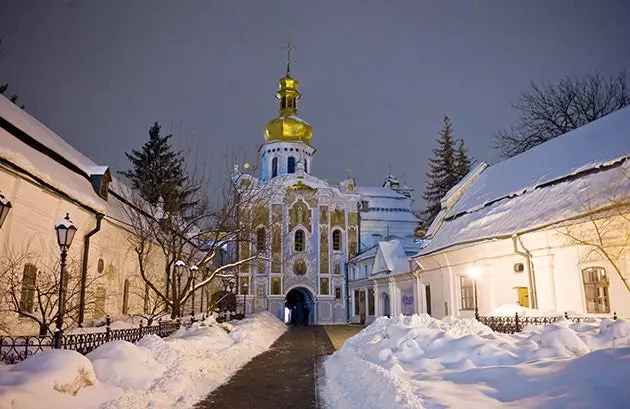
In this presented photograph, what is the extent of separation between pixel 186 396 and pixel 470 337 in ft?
18.5

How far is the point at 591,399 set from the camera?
5.26 meters

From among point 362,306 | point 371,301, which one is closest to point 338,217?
point 362,306

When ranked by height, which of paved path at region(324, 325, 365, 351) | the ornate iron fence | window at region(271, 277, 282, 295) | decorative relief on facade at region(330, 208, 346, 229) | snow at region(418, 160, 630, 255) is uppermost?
decorative relief on facade at region(330, 208, 346, 229)

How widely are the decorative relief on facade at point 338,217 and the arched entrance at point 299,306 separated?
25.9 feet

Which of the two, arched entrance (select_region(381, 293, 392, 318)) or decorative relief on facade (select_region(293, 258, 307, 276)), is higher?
decorative relief on facade (select_region(293, 258, 307, 276))

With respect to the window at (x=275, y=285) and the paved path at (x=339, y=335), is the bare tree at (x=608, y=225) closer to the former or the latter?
the paved path at (x=339, y=335)

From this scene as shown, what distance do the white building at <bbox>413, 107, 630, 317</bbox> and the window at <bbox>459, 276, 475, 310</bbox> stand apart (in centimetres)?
5

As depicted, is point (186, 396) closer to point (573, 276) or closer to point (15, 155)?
point (15, 155)

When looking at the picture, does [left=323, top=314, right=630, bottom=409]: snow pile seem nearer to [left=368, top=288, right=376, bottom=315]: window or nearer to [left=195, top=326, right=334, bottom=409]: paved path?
[left=195, top=326, right=334, bottom=409]: paved path

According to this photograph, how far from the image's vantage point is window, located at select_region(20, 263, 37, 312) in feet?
47.9

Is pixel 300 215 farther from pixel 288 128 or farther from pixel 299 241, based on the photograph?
pixel 288 128

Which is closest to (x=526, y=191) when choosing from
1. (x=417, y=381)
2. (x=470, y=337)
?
(x=470, y=337)

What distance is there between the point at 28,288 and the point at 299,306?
149ft

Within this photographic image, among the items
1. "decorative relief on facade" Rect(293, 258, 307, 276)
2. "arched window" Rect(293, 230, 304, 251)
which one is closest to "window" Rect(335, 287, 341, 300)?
"decorative relief on facade" Rect(293, 258, 307, 276)
